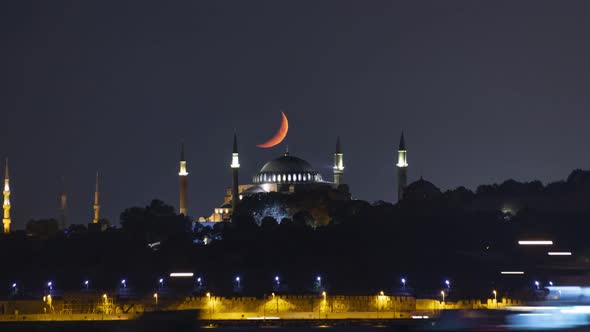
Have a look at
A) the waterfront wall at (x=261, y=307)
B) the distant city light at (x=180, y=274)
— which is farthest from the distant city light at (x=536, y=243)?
the waterfront wall at (x=261, y=307)

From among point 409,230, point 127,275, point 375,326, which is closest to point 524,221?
point 409,230

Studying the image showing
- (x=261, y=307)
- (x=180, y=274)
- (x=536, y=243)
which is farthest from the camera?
(x=536, y=243)

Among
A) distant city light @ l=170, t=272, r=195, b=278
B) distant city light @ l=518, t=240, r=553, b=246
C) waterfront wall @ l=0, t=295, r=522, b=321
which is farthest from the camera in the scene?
distant city light @ l=518, t=240, r=553, b=246

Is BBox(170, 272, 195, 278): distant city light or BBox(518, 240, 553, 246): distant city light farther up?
BBox(518, 240, 553, 246): distant city light

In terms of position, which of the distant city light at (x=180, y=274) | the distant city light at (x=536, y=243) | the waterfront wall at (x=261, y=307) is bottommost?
the waterfront wall at (x=261, y=307)

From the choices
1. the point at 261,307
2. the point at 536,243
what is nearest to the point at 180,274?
the point at 261,307

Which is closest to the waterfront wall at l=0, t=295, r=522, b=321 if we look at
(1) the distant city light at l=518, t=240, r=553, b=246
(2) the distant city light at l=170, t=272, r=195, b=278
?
(2) the distant city light at l=170, t=272, r=195, b=278

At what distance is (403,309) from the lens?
368 ft

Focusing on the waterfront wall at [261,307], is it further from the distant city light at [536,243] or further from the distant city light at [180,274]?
Result: the distant city light at [536,243]

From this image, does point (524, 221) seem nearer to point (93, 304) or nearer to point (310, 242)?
point (310, 242)

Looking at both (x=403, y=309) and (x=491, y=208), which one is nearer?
(x=403, y=309)

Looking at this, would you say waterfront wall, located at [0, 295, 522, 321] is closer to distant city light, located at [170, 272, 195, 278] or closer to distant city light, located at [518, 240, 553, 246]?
distant city light, located at [170, 272, 195, 278]

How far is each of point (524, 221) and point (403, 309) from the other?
44.7m

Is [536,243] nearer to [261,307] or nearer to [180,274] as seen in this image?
[180,274]
